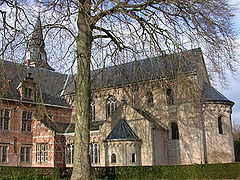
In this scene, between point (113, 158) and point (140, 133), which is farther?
point (140, 133)

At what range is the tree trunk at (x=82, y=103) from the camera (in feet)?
28.3


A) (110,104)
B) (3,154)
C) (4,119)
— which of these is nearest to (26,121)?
(4,119)

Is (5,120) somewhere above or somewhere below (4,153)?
above

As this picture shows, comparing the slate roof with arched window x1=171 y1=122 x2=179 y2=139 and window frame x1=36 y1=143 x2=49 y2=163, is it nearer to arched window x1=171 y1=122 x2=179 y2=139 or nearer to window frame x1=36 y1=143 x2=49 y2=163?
arched window x1=171 y1=122 x2=179 y2=139

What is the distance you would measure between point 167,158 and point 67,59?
564 inches

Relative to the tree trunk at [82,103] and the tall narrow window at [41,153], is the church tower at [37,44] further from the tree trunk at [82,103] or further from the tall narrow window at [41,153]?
the tall narrow window at [41,153]

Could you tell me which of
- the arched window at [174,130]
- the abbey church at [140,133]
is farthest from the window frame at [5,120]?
the arched window at [174,130]

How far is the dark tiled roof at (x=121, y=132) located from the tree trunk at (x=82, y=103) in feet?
33.7

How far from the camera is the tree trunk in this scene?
8625 mm

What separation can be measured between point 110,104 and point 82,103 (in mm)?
16091

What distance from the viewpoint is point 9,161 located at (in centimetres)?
2217

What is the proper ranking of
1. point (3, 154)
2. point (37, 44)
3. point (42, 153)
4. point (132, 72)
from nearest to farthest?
point (37, 44) < point (132, 72) < point (3, 154) < point (42, 153)

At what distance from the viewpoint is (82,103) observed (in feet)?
30.1

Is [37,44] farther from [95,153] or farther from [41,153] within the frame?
[41,153]
